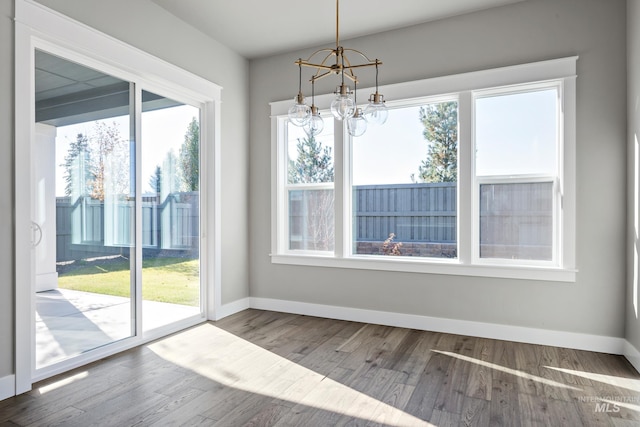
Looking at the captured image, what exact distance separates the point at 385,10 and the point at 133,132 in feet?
8.30

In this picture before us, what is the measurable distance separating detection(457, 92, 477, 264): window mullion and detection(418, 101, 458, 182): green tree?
4.0 inches

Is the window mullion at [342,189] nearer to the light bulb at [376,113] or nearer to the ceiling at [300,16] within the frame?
the ceiling at [300,16]

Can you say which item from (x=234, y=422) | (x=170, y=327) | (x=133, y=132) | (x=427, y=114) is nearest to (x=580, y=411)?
(x=234, y=422)

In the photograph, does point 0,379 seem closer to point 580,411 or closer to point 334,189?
point 334,189

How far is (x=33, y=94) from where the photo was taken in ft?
8.75

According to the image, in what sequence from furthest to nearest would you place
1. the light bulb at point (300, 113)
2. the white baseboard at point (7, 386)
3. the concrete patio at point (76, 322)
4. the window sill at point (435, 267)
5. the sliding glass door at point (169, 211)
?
the sliding glass door at point (169, 211) < the window sill at point (435, 267) < the concrete patio at point (76, 322) < the white baseboard at point (7, 386) < the light bulb at point (300, 113)

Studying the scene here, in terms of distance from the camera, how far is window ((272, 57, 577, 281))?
348 centimetres

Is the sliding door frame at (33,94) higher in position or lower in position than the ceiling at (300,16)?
lower

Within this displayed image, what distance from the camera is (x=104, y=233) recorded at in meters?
3.23

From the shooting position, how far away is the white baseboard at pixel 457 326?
3309 mm

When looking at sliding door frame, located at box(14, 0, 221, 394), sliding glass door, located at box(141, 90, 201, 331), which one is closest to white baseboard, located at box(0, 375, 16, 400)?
sliding door frame, located at box(14, 0, 221, 394)

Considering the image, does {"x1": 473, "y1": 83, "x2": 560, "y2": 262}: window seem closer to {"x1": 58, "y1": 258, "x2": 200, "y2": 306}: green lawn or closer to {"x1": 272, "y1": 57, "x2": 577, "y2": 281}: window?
{"x1": 272, "y1": 57, "x2": 577, "y2": 281}: window

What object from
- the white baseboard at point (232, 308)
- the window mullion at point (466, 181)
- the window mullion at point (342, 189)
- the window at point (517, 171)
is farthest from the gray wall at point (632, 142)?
the white baseboard at point (232, 308)

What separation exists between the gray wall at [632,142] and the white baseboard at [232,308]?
3.72 metres
